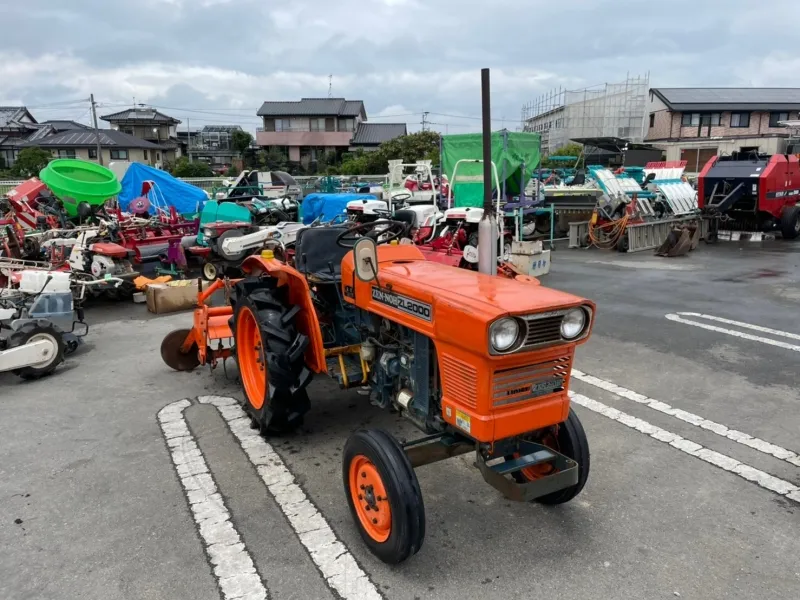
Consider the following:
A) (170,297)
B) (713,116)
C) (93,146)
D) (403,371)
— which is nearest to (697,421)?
(403,371)

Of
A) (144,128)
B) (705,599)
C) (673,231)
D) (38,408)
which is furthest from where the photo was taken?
(144,128)

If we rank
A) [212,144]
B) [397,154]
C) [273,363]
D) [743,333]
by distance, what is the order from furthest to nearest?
[212,144], [397,154], [743,333], [273,363]

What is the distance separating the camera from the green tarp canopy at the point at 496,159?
33.0 ft

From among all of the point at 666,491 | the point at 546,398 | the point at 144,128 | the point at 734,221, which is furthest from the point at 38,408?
the point at 144,128

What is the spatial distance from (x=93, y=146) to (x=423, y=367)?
42.1 meters

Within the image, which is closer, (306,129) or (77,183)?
(77,183)

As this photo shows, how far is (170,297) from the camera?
6918mm

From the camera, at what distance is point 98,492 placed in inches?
120

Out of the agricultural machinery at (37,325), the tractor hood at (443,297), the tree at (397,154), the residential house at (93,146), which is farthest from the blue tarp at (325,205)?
the residential house at (93,146)

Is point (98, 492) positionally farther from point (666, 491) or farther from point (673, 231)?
point (673, 231)

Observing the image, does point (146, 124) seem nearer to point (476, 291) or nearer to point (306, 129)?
point (306, 129)

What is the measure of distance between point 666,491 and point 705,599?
2.67 ft

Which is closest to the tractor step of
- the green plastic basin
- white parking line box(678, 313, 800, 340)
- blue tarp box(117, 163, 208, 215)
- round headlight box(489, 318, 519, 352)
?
round headlight box(489, 318, 519, 352)

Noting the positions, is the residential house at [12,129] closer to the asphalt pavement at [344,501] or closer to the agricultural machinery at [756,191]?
the agricultural machinery at [756,191]
